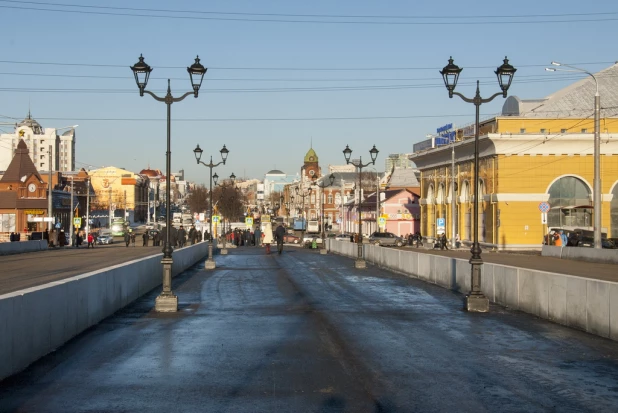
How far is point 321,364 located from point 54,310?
14.3 feet

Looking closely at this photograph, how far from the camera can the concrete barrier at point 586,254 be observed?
41000mm

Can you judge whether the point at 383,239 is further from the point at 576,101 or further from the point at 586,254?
the point at 586,254

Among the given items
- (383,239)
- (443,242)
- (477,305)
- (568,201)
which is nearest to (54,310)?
(477,305)

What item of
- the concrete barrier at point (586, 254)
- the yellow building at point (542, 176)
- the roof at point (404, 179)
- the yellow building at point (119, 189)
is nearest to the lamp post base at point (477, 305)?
the concrete barrier at point (586, 254)

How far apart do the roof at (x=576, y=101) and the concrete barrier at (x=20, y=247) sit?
140ft

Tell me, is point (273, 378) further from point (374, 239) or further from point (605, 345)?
point (374, 239)

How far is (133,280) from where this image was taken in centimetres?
2105

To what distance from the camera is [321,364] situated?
1134cm

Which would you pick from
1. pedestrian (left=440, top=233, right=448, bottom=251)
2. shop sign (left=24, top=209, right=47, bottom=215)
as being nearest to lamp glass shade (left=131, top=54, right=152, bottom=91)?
pedestrian (left=440, top=233, right=448, bottom=251)

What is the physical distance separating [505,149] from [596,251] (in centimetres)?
2667

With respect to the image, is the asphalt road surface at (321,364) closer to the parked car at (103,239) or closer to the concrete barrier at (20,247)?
the concrete barrier at (20,247)

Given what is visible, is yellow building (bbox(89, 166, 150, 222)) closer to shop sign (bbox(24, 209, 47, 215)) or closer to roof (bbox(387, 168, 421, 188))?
roof (bbox(387, 168, 421, 188))

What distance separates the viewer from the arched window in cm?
A: 6750

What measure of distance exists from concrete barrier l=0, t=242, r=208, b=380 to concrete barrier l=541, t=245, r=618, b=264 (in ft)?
93.1
